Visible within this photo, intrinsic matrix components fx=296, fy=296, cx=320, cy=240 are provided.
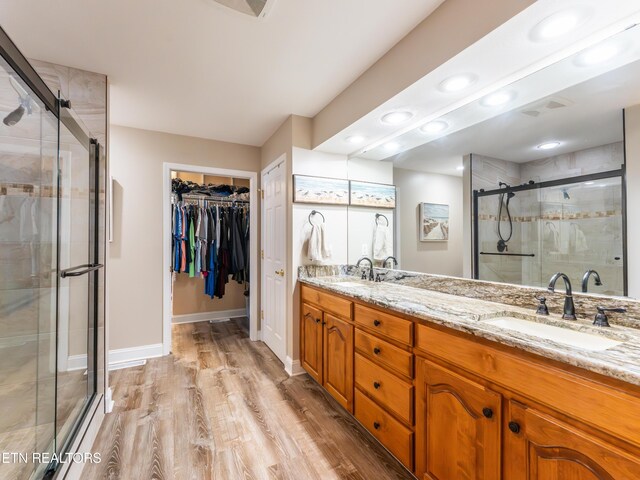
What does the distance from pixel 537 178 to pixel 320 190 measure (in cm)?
167

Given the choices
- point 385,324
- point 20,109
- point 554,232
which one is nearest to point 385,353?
point 385,324

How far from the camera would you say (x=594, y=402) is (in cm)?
83

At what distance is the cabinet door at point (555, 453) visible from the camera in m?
0.80

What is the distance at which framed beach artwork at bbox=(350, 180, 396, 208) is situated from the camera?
8.43 feet

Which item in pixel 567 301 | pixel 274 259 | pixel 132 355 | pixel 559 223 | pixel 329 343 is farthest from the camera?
pixel 274 259

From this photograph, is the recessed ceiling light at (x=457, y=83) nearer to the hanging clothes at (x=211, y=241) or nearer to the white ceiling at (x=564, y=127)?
the white ceiling at (x=564, y=127)

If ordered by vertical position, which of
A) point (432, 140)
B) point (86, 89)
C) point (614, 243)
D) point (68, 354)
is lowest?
point (68, 354)

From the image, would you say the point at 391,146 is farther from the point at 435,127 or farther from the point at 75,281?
the point at 75,281

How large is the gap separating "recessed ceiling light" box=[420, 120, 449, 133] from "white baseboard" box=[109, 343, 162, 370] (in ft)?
10.6

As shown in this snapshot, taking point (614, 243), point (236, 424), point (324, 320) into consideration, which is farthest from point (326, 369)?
point (614, 243)

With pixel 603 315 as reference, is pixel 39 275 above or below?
above

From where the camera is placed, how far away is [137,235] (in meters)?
3.05

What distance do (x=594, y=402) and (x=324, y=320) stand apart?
165 cm

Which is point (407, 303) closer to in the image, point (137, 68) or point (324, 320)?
point (324, 320)
